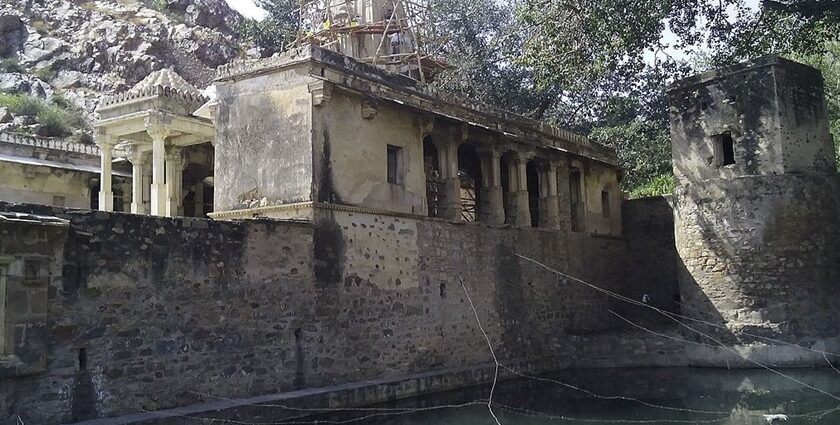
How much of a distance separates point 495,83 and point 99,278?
81.6 ft

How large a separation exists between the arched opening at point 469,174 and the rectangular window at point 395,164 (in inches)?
124

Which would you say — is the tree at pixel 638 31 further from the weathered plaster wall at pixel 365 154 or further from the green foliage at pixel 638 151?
the green foliage at pixel 638 151

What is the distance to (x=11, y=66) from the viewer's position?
119ft

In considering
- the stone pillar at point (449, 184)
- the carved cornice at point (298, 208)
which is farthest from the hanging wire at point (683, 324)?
the carved cornice at point (298, 208)

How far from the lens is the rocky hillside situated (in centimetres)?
3444

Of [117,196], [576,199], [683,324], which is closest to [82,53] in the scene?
[117,196]

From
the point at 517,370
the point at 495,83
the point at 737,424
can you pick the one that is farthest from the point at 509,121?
the point at 495,83

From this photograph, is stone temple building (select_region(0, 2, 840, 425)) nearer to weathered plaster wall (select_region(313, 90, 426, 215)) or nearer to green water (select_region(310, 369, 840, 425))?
weathered plaster wall (select_region(313, 90, 426, 215))

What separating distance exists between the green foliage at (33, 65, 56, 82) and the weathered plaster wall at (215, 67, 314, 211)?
26993 mm

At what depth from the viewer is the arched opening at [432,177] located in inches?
615

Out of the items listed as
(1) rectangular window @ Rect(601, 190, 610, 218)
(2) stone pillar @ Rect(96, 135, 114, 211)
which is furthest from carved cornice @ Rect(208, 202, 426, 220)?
(1) rectangular window @ Rect(601, 190, 610, 218)

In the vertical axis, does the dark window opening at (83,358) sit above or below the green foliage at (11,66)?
below

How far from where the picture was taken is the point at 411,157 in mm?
14539

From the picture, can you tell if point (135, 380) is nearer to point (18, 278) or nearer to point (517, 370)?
point (18, 278)
